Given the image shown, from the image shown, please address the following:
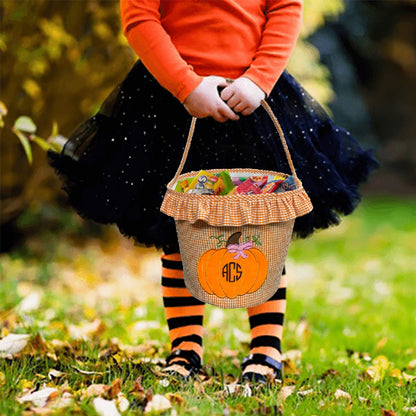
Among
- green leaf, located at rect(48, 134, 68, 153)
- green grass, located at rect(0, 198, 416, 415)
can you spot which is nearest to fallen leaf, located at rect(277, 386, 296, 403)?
green grass, located at rect(0, 198, 416, 415)

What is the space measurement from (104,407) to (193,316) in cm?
53

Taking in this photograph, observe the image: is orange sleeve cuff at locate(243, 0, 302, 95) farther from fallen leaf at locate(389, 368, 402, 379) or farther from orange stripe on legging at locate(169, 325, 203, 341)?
fallen leaf at locate(389, 368, 402, 379)

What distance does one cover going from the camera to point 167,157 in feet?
5.51

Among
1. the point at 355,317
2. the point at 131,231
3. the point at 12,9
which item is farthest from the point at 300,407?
the point at 12,9

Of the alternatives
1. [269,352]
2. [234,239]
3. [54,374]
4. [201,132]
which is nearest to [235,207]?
[234,239]

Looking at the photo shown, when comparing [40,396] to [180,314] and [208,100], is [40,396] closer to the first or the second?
[180,314]

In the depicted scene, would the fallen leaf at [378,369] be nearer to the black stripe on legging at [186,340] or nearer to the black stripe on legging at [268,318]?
the black stripe on legging at [268,318]

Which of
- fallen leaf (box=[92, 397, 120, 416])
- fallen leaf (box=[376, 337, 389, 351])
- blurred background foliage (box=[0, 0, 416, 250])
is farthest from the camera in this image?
blurred background foliage (box=[0, 0, 416, 250])

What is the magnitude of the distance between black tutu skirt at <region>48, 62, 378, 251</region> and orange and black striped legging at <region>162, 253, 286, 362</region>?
13cm

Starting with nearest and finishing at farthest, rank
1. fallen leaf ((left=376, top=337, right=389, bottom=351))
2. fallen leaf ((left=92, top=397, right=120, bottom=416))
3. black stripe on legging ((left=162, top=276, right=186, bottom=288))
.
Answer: fallen leaf ((left=92, top=397, right=120, bottom=416))
black stripe on legging ((left=162, top=276, right=186, bottom=288))
fallen leaf ((left=376, top=337, right=389, bottom=351))

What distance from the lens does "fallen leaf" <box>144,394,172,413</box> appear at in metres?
1.34

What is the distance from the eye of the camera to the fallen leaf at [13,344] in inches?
67.6

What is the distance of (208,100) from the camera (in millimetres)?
1490

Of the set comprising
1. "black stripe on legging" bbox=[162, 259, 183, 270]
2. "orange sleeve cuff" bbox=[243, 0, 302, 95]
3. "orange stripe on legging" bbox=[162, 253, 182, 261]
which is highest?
"orange sleeve cuff" bbox=[243, 0, 302, 95]
